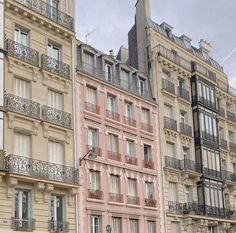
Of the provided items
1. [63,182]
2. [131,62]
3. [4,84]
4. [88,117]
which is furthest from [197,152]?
[4,84]

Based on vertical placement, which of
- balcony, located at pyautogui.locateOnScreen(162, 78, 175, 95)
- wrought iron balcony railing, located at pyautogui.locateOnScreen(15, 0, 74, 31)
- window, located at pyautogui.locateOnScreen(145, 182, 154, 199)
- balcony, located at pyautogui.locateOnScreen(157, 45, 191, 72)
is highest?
balcony, located at pyautogui.locateOnScreen(157, 45, 191, 72)

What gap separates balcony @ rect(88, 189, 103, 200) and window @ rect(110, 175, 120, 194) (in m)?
1.48

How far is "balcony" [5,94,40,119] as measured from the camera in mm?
28500

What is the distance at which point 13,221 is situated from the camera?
1070 inches

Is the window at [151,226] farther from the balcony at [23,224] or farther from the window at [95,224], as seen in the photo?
the balcony at [23,224]

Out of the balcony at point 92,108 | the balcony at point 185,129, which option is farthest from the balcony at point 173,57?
the balcony at point 92,108

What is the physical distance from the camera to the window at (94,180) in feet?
108

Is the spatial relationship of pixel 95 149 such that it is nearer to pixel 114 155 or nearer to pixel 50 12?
pixel 114 155

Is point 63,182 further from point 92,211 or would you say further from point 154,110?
point 154,110

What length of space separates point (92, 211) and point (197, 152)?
13.2 m

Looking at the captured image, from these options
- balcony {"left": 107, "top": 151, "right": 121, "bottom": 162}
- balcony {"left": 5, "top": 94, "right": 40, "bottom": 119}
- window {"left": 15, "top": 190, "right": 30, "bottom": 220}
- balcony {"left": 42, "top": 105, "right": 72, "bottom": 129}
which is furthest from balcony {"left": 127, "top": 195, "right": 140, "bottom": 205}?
balcony {"left": 5, "top": 94, "right": 40, "bottom": 119}

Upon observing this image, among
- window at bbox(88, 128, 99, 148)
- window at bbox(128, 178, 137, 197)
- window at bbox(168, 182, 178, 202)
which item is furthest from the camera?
window at bbox(168, 182, 178, 202)

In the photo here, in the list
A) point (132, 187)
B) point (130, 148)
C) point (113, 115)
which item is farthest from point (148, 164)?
point (113, 115)

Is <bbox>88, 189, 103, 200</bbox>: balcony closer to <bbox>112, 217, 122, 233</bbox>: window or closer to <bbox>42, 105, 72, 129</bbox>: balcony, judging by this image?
<bbox>112, 217, 122, 233</bbox>: window
